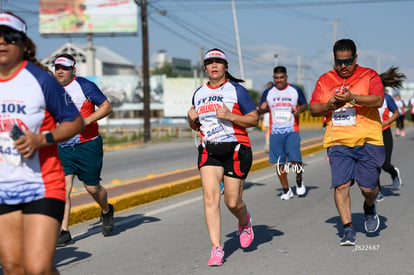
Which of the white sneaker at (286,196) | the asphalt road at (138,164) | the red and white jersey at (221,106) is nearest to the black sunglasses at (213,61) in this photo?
the red and white jersey at (221,106)

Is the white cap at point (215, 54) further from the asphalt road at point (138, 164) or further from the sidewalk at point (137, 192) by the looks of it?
the asphalt road at point (138, 164)

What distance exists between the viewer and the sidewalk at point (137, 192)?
360 inches

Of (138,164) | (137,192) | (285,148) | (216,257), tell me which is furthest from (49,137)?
(138,164)

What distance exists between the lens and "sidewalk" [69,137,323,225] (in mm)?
9156

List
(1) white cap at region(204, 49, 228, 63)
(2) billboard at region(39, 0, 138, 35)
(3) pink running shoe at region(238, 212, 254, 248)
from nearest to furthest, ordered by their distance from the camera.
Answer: (1) white cap at region(204, 49, 228, 63)
(3) pink running shoe at region(238, 212, 254, 248)
(2) billboard at region(39, 0, 138, 35)

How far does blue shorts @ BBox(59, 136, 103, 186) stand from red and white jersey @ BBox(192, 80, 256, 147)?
5.47ft

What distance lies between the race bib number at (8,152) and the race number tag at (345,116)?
3.80m

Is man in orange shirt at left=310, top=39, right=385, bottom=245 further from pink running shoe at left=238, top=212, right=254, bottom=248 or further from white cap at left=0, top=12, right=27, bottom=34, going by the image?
white cap at left=0, top=12, right=27, bottom=34

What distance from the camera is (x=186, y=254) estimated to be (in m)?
6.80

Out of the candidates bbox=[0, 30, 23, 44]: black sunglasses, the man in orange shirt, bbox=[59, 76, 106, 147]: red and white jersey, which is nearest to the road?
the man in orange shirt

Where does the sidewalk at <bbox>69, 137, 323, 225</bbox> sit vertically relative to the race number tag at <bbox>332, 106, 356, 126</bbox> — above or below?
below

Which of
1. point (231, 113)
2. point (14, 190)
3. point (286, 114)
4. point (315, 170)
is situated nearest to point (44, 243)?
point (14, 190)

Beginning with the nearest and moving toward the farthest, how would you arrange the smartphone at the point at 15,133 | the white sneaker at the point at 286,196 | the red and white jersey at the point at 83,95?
the smartphone at the point at 15,133 → the red and white jersey at the point at 83,95 → the white sneaker at the point at 286,196

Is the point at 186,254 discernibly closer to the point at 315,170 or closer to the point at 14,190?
the point at 14,190
